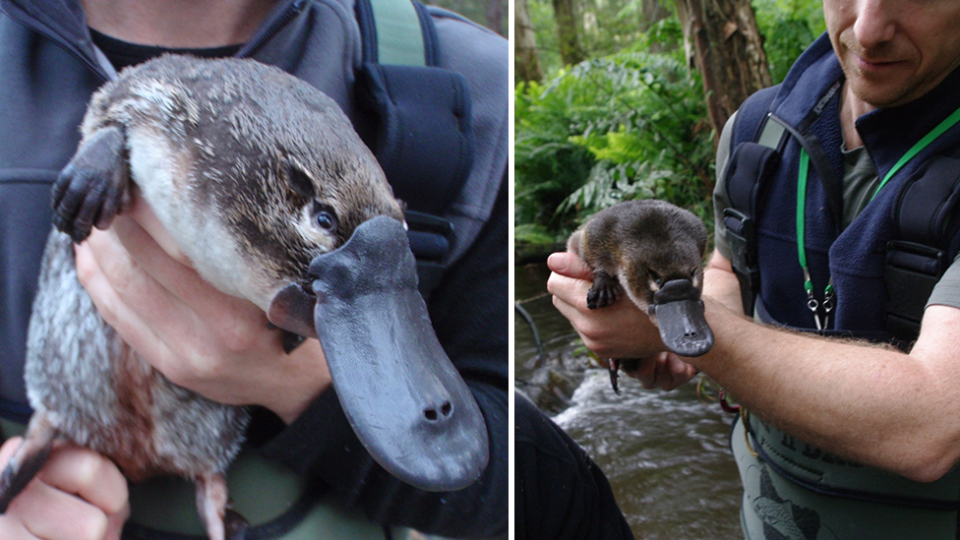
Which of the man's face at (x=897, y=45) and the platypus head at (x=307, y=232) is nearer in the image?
the platypus head at (x=307, y=232)

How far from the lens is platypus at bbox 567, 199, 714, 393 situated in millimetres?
972

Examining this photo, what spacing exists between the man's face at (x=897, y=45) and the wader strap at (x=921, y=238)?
15cm

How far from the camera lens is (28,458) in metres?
0.70

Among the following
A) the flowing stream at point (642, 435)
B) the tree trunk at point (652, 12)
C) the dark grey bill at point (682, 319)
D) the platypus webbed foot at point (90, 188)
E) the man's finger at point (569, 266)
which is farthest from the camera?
the tree trunk at point (652, 12)

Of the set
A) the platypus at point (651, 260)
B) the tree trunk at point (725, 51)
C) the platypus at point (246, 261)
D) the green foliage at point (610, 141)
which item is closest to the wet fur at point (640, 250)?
the platypus at point (651, 260)

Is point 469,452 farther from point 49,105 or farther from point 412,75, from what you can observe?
point 49,105

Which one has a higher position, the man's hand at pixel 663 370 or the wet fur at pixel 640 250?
the wet fur at pixel 640 250

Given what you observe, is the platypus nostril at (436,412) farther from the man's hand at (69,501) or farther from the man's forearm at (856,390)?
the man's forearm at (856,390)

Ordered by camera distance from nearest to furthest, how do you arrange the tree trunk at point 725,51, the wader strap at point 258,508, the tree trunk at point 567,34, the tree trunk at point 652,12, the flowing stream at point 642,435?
the wader strap at point 258,508, the flowing stream at point 642,435, the tree trunk at point 725,51, the tree trunk at point 567,34, the tree trunk at point 652,12

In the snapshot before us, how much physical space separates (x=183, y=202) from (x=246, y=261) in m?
0.09

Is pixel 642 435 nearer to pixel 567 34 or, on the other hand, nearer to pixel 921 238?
Result: pixel 921 238

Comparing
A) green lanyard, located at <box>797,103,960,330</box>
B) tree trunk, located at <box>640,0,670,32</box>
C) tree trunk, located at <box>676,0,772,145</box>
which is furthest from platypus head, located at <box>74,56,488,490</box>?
tree trunk, located at <box>640,0,670,32</box>

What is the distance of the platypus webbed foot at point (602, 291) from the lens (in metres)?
1.10

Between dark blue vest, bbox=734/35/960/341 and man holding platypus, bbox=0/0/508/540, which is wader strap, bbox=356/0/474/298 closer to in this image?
man holding platypus, bbox=0/0/508/540
